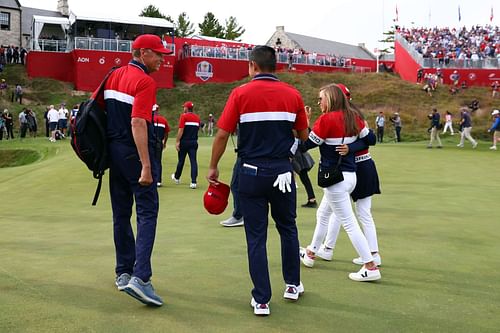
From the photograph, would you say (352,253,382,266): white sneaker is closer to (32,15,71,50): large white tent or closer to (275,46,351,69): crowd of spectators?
(32,15,71,50): large white tent

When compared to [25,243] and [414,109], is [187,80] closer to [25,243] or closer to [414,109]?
[414,109]

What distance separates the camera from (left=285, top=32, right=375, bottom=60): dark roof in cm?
6862

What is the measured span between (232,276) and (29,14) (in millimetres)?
57281

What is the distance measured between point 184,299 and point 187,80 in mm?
40515

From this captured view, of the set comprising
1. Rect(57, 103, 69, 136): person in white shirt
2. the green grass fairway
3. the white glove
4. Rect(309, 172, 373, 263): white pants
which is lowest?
the green grass fairway

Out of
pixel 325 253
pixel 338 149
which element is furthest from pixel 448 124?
pixel 338 149

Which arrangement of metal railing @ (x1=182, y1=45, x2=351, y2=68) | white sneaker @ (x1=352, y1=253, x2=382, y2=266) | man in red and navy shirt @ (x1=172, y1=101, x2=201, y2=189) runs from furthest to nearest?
metal railing @ (x1=182, y1=45, x2=351, y2=68)
man in red and navy shirt @ (x1=172, y1=101, x2=201, y2=189)
white sneaker @ (x1=352, y1=253, x2=382, y2=266)

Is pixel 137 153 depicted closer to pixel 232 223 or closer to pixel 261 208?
pixel 261 208

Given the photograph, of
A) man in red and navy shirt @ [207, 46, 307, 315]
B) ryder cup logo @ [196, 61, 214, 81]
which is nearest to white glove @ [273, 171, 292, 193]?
man in red and navy shirt @ [207, 46, 307, 315]

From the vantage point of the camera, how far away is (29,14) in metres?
56.6

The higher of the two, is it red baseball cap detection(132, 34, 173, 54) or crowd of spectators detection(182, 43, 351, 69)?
crowd of spectators detection(182, 43, 351, 69)

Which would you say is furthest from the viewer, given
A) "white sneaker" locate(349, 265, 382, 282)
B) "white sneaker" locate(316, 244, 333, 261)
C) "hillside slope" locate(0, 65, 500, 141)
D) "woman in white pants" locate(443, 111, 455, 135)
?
"hillside slope" locate(0, 65, 500, 141)

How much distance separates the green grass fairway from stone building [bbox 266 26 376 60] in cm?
5755

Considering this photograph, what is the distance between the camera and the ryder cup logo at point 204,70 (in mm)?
44375
